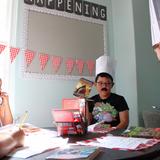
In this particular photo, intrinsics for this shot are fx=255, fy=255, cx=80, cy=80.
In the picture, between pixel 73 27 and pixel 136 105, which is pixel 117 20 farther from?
pixel 136 105

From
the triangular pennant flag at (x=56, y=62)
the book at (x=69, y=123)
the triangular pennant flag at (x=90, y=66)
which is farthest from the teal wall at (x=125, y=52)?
the book at (x=69, y=123)

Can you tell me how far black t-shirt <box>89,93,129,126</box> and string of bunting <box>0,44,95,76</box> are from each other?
1.34ft

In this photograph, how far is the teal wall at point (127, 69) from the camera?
2.13 meters

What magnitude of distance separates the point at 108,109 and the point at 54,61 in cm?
62

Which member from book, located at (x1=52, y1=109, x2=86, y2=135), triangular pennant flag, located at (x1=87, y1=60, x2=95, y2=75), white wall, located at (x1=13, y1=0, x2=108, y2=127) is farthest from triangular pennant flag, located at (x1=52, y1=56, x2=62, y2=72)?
book, located at (x1=52, y1=109, x2=86, y2=135)

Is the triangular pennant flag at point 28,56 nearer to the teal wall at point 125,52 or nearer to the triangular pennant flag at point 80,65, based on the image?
the triangular pennant flag at point 80,65

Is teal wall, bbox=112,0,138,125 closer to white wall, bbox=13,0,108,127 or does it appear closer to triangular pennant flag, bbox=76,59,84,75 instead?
triangular pennant flag, bbox=76,59,84,75

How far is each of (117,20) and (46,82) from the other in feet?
3.35

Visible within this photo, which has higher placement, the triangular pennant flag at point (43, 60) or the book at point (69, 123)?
the triangular pennant flag at point (43, 60)

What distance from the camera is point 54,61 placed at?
85.6 inches

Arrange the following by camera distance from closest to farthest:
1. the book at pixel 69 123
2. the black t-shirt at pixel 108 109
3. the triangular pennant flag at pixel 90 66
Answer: the book at pixel 69 123 → the black t-shirt at pixel 108 109 → the triangular pennant flag at pixel 90 66

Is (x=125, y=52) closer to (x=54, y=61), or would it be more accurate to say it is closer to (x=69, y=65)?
(x=69, y=65)

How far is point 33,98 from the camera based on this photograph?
2092 mm

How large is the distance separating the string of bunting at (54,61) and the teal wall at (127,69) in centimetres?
12
